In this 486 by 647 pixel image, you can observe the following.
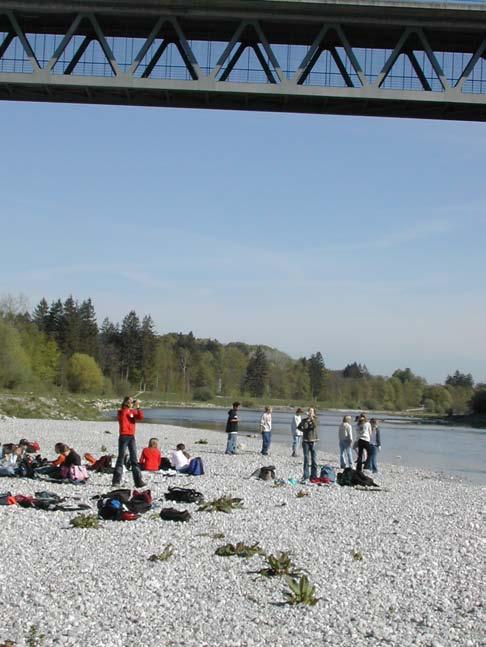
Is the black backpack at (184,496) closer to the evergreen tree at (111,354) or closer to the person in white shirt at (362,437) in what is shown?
the person in white shirt at (362,437)

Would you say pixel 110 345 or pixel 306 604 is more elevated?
pixel 110 345

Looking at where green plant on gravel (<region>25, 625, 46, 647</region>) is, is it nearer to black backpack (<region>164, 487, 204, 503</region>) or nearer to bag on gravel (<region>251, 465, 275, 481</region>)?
black backpack (<region>164, 487, 204, 503</region>)

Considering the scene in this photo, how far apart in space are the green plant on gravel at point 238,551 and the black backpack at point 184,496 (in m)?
4.57

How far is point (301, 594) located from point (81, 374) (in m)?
111

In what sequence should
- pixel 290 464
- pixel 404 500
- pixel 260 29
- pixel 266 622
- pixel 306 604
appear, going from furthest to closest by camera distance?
pixel 290 464, pixel 260 29, pixel 404 500, pixel 306 604, pixel 266 622

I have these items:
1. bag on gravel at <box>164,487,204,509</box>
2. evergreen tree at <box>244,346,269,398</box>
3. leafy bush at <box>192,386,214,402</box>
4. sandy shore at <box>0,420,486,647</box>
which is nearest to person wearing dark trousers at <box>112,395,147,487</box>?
sandy shore at <box>0,420,486,647</box>

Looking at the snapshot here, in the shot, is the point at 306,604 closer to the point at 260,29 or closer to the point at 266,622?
the point at 266,622

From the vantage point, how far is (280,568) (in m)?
11.3

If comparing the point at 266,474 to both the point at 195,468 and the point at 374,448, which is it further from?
the point at 374,448

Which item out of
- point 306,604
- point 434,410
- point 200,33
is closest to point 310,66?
point 200,33

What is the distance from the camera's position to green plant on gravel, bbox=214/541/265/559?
12.5 metres

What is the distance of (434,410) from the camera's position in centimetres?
18938

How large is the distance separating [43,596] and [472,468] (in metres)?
31.8

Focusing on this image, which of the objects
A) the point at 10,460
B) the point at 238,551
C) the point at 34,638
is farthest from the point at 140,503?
the point at 34,638
